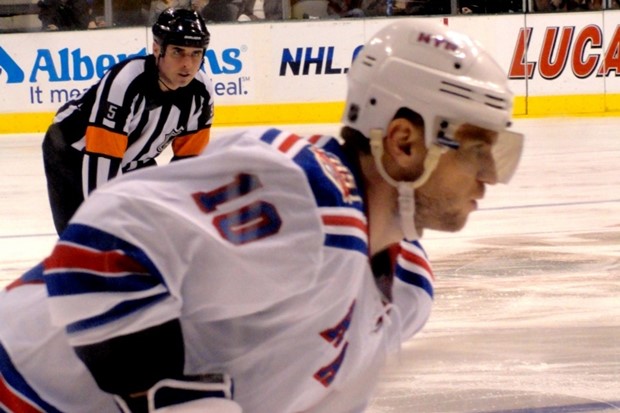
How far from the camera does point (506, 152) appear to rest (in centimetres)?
134

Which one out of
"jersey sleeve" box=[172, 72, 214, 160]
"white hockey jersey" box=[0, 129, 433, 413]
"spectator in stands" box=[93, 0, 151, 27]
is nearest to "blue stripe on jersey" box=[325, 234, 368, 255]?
"white hockey jersey" box=[0, 129, 433, 413]

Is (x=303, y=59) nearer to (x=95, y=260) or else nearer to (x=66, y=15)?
(x=66, y=15)

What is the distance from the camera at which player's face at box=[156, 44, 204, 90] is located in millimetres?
3783

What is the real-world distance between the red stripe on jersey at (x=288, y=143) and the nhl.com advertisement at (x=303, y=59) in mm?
9685

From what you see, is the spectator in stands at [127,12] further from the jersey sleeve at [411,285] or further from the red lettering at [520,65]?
the jersey sleeve at [411,285]

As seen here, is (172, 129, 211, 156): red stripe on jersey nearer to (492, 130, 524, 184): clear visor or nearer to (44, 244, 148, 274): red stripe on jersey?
(492, 130, 524, 184): clear visor

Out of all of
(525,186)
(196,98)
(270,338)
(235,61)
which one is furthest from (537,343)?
(235,61)

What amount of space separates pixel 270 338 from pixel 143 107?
2751 mm

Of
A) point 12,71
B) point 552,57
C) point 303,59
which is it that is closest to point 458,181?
point 303,59

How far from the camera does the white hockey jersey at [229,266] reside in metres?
1.02

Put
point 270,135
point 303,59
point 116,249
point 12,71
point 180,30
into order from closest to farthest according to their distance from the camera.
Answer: point 116,249
point 270,135
point 180,30
point 12,71
point 303,59

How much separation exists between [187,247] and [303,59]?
10.0 meters

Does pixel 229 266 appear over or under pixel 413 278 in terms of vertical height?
over

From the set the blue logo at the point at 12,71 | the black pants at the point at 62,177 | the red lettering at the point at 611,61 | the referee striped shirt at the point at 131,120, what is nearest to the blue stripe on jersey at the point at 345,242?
the referee striped shirt at the point at 131,120
